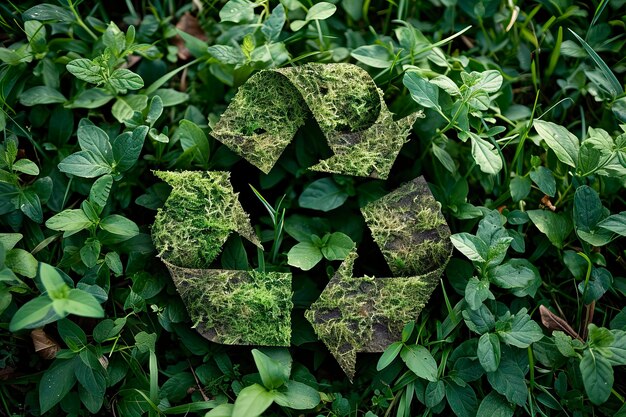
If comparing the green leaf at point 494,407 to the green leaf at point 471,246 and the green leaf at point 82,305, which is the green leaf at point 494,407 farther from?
the green leaf at point 82,305

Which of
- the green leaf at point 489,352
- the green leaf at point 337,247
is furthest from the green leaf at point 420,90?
the green leaf at point 489,352

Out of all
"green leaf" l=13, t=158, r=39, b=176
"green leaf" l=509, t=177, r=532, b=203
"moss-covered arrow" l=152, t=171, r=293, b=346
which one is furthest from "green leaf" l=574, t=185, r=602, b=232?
"green leaf" l=13, t=158, r=39, b=176

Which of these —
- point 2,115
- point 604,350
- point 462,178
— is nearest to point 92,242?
point 2,115

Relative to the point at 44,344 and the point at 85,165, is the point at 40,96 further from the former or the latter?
the point at 44,344

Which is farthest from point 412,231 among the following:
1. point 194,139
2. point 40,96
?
point 40,96

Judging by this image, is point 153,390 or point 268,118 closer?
point 153,390

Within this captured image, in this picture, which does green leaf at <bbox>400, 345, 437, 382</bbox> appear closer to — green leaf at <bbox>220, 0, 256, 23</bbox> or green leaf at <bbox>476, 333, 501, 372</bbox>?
green leaf at <bbox>476, 333, 501, 372</bbox>

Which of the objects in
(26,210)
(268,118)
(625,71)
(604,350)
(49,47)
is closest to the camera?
(604,350)

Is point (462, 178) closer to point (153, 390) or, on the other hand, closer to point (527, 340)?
point (527, 340)
